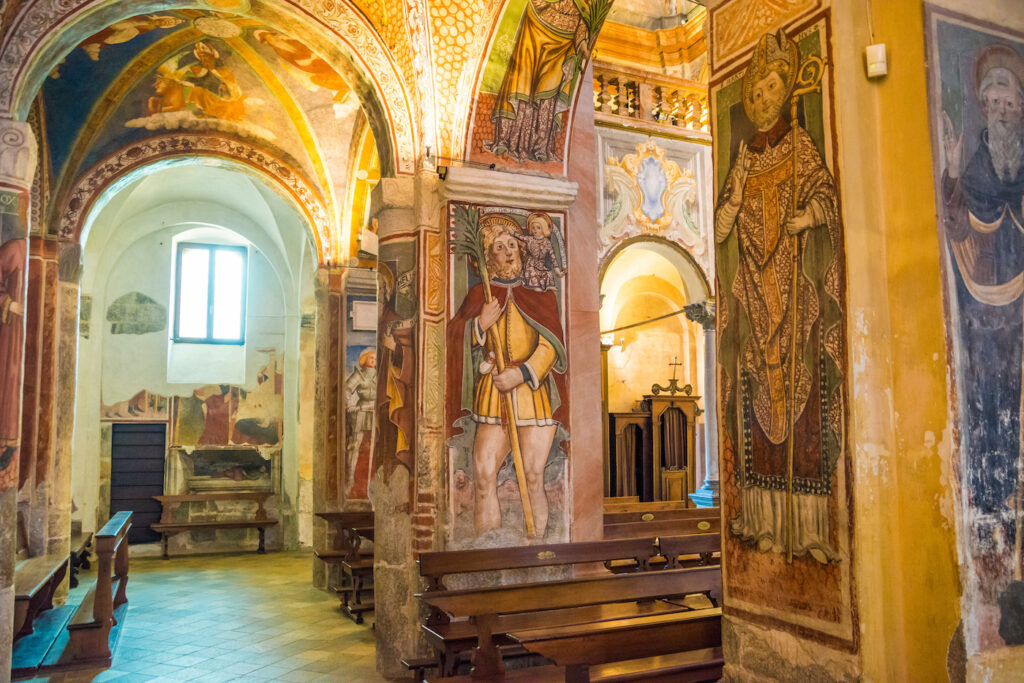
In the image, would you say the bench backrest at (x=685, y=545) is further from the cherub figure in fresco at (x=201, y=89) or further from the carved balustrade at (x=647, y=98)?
the cherub figure in fresco at (x=201, y=89)

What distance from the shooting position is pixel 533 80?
7.31 m

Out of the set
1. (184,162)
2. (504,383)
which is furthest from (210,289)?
(504,383)

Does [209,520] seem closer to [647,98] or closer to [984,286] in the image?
[647,98]

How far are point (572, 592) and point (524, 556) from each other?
3.57ft

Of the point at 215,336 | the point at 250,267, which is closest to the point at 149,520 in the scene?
the point at 215,336

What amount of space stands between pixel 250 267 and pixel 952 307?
14582mm

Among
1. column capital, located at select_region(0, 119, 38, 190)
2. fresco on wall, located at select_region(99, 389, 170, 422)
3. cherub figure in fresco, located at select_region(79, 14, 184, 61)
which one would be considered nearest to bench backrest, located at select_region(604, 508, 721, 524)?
column capital, located at select_region(0, 119, 38, 190)

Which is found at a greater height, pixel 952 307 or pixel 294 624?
pixel 952 307

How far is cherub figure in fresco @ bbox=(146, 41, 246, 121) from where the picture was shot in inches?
388

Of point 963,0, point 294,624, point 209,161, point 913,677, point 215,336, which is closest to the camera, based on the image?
point 913,677

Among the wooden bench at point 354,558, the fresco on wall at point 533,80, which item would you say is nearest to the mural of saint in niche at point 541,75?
the fresco on wall at point 533,80

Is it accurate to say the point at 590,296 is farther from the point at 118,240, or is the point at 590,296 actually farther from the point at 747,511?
the point at 118,240

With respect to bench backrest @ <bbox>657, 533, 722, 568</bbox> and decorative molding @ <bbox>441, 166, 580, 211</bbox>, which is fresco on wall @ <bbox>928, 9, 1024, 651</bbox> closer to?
bench backrest @ <bbox>657, 533, 722, 568</bbox>

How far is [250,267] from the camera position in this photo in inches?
631
